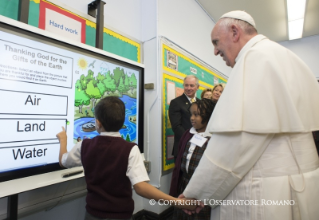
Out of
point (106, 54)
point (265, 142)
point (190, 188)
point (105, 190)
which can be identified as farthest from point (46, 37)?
point (265, 142)

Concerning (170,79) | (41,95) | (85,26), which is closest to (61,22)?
(85,26)

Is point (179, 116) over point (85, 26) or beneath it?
beneath

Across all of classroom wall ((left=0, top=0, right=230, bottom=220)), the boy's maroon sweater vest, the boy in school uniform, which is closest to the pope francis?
the boy in school uniform

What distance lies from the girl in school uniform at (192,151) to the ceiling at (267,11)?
312 centimetres

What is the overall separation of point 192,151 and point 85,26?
1.57 meters

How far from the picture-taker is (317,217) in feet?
2.62

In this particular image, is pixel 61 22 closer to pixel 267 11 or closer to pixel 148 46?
pixel 148 46

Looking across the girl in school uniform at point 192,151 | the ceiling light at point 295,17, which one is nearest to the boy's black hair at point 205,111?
the girl in school uniform at point 192,151

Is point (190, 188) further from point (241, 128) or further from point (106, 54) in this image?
point (106, 54)

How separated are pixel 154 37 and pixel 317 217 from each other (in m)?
2.30

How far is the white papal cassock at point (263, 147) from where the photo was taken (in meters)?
0.77

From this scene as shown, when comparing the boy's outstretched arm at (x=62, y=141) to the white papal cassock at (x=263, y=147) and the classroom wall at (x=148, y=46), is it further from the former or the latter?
the white papal cassock at (x=263, y=147)

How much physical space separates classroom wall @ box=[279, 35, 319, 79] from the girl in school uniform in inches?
216

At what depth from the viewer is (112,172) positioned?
1001 millimetres
